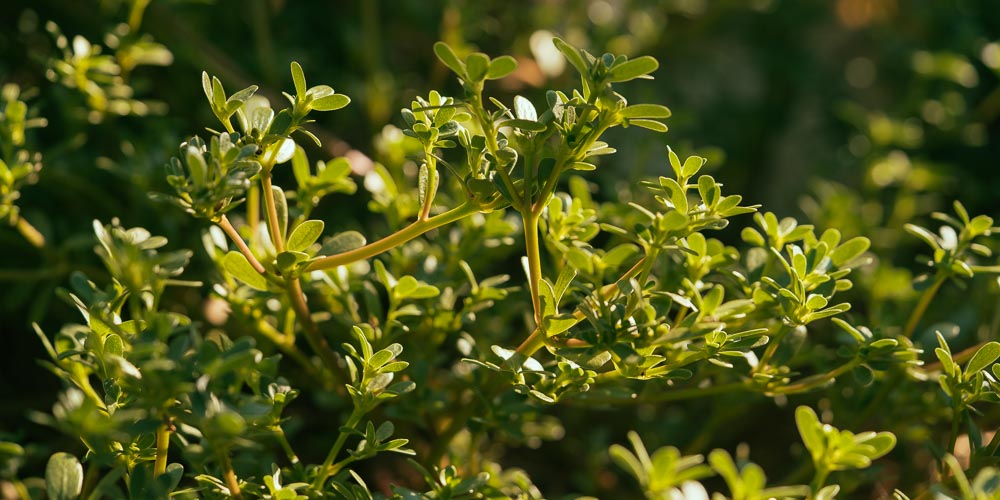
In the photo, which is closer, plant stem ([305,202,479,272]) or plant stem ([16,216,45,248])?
plant stem ([305,202,479,272])

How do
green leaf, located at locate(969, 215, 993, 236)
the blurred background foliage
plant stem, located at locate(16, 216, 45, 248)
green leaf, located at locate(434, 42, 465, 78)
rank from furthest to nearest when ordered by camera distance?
the blurred background foliage, plant stem, located at locate(16, 216, 45, 248), green leaf, located at locate(969, 215, 993, 236), green leaf, located at locate(434, 42, 465, 78)

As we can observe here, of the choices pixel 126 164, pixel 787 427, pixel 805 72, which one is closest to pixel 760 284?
pixel 787 427

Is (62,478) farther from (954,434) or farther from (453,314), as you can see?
(954,434)

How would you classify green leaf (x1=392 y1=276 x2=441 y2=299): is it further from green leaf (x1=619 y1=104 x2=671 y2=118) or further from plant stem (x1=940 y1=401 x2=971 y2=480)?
plant stem (x1=940 y1=401 x2=971 y2=480)

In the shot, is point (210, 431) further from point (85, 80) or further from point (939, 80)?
point (939, 80)

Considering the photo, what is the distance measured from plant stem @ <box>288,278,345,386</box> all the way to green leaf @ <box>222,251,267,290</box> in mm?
29

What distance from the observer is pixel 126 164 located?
3.85 feet

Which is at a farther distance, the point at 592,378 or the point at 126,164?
the point at 126,164

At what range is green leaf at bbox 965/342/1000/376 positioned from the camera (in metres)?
0.80

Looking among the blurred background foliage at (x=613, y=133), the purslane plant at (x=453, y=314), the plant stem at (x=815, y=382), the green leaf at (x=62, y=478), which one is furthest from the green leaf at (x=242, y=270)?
the plant stem at (x=815, y=382)

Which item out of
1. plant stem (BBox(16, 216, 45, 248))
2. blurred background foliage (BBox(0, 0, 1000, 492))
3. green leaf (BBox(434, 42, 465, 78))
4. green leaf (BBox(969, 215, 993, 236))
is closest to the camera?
green leaf (BBox(434, 42, 465, 78))

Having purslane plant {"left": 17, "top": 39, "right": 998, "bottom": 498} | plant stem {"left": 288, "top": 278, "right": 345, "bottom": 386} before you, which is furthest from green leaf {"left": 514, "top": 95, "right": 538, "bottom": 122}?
plant stem {"left": 288, "top": 278, "right": 345, "bottom": 386}

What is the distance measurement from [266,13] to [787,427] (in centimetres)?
120

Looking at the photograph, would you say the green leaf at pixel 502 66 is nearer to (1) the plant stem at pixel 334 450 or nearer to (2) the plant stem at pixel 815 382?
(1) the plant stem at pixel 334 450
